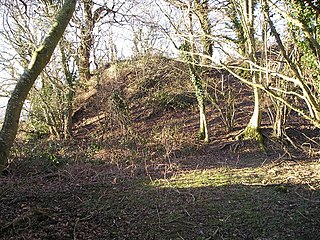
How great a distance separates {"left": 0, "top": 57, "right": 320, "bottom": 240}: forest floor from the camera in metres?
4.51

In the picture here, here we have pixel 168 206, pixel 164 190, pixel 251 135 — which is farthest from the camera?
pixel 251 135

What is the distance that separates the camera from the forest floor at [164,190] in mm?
4508

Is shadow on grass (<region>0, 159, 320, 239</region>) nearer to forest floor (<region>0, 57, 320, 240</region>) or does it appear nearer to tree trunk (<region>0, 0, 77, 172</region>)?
forest floor (<region>0, 57, 320, 240</region>)

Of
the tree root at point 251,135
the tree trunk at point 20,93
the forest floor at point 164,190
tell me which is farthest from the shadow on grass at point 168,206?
the tree root at point 251,135

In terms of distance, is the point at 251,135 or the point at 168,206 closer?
the point at 168,206

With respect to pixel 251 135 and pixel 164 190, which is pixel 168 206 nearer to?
pixel 164 190

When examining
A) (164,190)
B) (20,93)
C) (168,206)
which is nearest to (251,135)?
(164,190)

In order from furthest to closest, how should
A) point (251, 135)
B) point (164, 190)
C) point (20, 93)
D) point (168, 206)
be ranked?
point (251, 135) → point (164, 190) → point (168, 206) → point (20, 93)

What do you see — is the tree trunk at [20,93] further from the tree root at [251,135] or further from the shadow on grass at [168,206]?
the tree root at [251,135]

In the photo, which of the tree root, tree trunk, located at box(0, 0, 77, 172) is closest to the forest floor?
the tree root

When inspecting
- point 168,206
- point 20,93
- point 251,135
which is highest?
point 20,93

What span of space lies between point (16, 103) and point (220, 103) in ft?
36.8

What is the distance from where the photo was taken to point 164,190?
6.39m

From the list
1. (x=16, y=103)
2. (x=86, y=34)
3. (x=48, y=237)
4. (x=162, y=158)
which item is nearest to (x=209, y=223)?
(x=48, y=237)
